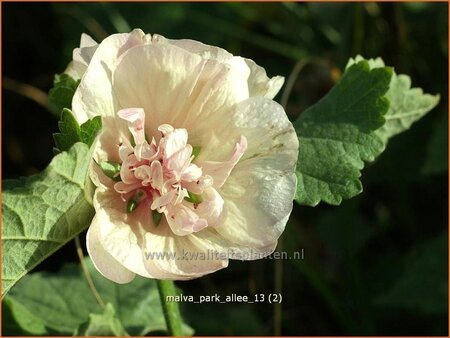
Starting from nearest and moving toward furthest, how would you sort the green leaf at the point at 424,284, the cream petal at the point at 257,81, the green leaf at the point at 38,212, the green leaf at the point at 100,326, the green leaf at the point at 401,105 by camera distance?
1. the green leaf at the point at 38,212
2. the cream petal at the point at 257,81
3. the green leaf at the point at 100,326
4. the green leaf at the point at 401,105
5. the green leaf at the point at 424,284

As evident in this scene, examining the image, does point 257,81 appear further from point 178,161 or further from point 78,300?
point 78,300

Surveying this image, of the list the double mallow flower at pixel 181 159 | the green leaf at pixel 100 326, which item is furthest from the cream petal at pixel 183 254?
the green leaf at pixel 100 326

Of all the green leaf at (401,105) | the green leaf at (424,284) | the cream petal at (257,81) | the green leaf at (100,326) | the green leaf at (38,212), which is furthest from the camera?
the green leaf at (424,284)

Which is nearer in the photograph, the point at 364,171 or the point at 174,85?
the point at 174,85

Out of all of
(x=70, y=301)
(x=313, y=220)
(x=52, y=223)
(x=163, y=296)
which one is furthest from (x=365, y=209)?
(x=52, y=223)

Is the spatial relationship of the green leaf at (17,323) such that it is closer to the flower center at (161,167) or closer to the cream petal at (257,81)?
the flower center at (161,167)

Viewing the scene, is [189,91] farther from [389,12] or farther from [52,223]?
[389,12]

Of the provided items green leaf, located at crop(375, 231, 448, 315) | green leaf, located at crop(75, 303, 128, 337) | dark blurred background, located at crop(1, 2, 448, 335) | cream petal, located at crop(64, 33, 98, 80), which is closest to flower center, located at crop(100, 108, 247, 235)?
cream petal, located at crop(64, 33, 98, 80)

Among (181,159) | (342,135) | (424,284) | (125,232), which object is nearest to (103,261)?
(125,232)
